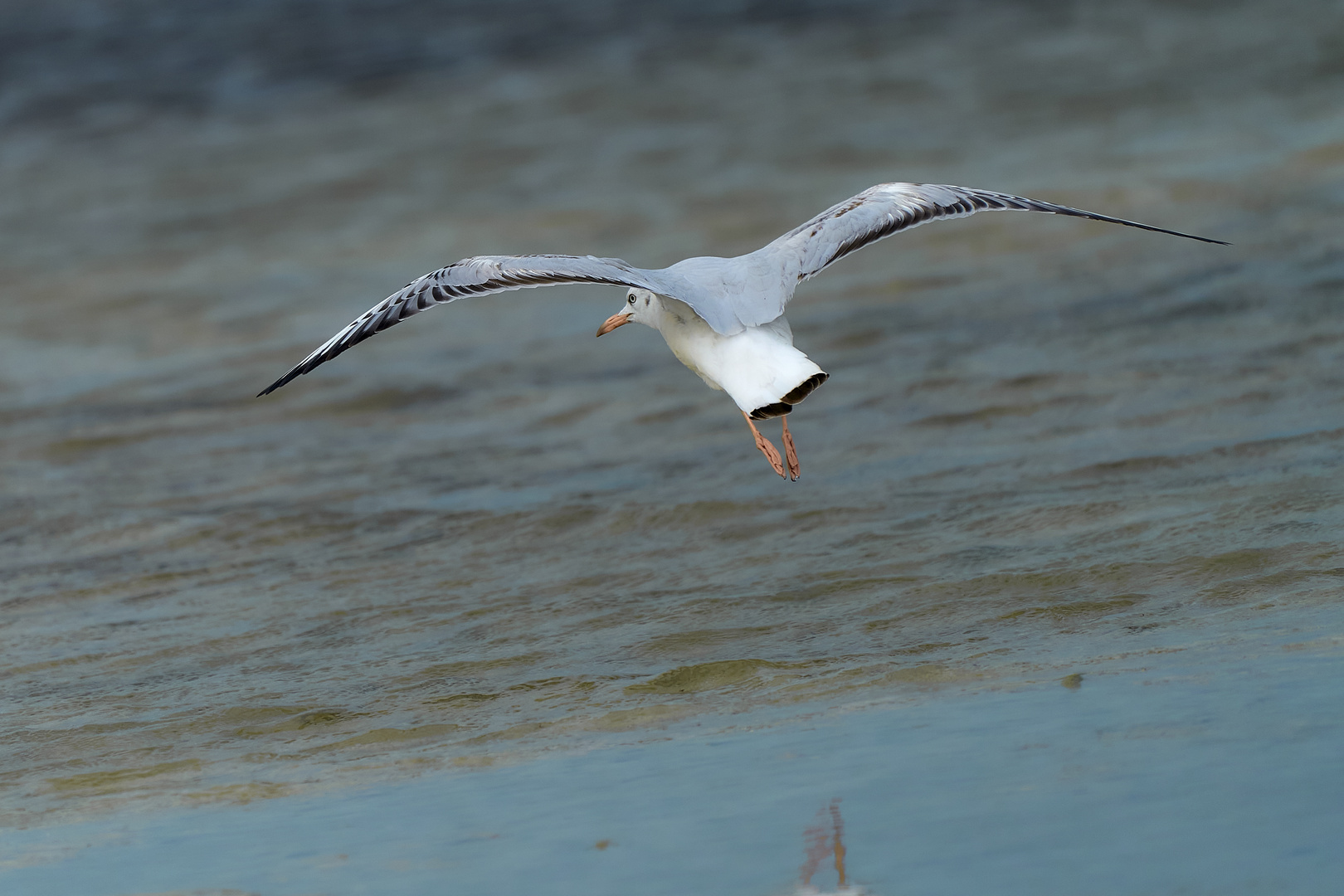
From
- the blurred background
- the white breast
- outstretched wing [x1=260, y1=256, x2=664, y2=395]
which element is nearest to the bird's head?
the white breast

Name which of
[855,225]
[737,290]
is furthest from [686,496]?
[737,290]

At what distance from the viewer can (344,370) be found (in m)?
14.1

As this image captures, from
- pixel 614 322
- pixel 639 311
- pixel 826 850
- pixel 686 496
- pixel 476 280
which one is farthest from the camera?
pixel 686 496

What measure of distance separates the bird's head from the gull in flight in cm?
1

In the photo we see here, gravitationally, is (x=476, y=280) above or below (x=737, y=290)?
above

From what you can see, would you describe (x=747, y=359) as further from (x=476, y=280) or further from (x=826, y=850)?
(x=826, y=850)

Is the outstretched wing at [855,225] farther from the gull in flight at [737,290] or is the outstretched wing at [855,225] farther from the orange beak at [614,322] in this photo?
the orange beak at [614,322]

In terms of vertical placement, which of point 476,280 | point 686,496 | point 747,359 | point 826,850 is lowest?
point 826,850

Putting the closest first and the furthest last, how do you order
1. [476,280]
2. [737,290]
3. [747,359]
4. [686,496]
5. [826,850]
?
[826,850] → [747,359] → [737,290] → [476,280] → [686,496]

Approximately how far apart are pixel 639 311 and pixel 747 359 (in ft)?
4.94

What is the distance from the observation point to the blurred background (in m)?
4.93

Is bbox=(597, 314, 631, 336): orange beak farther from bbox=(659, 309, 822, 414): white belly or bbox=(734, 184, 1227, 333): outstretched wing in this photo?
bbox=(734, 184, 1227, 333): outstretched wing

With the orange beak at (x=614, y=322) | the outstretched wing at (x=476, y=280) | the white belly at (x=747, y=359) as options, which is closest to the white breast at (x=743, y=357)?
the white belly at (x=747, y=359)

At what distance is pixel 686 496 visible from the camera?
9.87m
